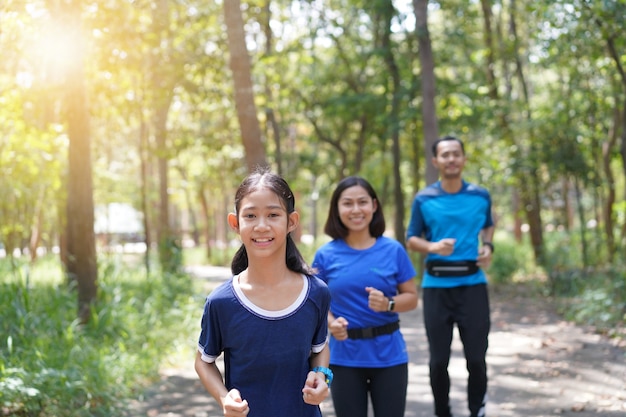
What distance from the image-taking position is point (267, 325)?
2795 mm

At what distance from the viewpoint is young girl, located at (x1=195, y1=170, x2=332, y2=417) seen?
2793mm

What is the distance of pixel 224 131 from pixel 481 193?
20271 mm

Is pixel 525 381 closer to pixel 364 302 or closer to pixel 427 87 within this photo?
pixel 364 302

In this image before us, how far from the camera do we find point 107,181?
3309cm

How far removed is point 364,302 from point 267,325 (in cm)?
150

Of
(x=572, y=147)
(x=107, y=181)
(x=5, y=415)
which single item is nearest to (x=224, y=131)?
(x=107, y=181)

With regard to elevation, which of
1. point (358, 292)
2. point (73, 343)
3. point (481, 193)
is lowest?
point (73, 343)

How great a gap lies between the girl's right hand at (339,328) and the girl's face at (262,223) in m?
1.26

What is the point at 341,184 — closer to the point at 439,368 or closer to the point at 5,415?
the point at 439,368

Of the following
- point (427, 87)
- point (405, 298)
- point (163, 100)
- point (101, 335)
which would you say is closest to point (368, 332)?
point (405, 298)

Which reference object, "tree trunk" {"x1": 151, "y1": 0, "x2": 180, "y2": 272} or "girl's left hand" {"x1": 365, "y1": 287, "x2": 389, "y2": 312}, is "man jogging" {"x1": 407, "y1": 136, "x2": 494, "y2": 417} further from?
"tree trunk" {"x1": 151, "y1": 0, "x2": 180, "y2": 272}

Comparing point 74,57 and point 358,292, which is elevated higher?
point 74,57

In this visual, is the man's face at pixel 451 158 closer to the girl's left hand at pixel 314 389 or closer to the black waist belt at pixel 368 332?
the black waist belt at pixel 368 332

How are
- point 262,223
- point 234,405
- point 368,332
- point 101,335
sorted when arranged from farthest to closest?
point 101,335 → point 368,332 → point 262,223 → point 234,405
